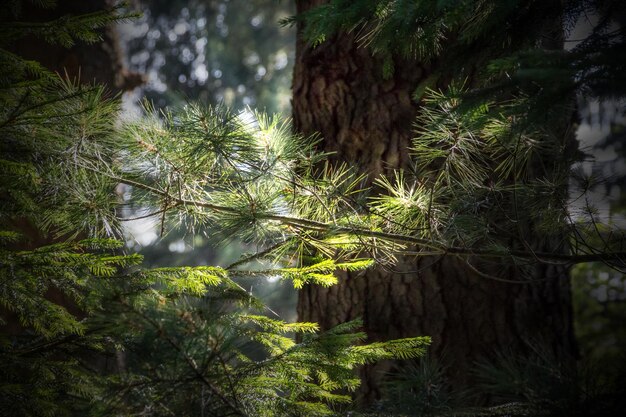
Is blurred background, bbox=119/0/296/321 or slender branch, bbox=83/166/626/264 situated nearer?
slender branch, bbox=83/166/626/264

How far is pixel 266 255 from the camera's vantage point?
1.78 metres

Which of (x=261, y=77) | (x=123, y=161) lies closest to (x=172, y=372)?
(x=123, y=161)

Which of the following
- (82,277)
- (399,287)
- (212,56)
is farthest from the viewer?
(212,56)

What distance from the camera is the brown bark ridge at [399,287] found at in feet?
6.57

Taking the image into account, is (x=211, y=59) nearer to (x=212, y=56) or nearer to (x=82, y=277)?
(x=212, y=56)

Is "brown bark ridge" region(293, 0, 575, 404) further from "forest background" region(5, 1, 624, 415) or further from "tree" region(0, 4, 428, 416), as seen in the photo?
"forest background" region(5, 1, 624, 415)

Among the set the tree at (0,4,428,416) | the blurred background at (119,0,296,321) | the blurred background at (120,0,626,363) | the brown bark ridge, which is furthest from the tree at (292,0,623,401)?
the blurred background at (119,0,296,321)

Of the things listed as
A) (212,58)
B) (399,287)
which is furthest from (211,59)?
(399,287)

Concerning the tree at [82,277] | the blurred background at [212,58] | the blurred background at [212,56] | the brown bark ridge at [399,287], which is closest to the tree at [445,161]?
the brown bark ridge at [399,287]

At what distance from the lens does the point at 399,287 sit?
6.81 feet

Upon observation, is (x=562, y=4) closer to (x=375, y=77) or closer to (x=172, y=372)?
(x=375, y=77)

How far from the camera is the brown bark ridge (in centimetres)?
200

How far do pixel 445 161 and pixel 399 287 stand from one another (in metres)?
0.67

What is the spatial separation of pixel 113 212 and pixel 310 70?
3.82 feet
